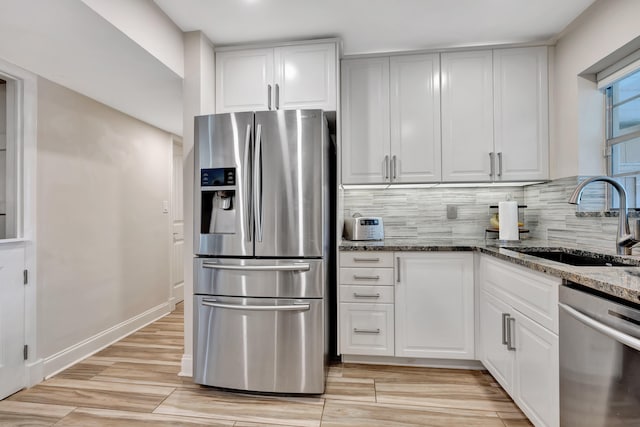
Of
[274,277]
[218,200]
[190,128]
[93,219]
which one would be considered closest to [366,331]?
[274,277]

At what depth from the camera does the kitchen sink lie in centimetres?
165

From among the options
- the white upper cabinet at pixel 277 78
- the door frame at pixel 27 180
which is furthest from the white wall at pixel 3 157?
the white upper cabinet at pixel 277 78

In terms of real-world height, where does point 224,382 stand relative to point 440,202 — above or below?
below

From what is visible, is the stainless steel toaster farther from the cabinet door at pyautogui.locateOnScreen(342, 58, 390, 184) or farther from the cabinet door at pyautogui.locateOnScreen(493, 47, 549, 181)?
the cabinet door at pyautogui.locateOnScreen(493, 47, 549, 181)

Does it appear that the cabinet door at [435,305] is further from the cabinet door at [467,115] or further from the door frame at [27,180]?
the door frame at [27,180]

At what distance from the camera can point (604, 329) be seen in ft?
3.40

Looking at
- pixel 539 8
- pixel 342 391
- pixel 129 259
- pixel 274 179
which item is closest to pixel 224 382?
pixel 342 391

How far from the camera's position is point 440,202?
2.83 m

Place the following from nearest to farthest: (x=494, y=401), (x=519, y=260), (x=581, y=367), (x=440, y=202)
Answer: (x=581, y=367) < (x=519, y=260) < (x=494, y=401) < (x=440, y=202)

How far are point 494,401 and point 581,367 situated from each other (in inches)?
36.6

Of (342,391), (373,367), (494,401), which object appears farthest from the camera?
(373,367)

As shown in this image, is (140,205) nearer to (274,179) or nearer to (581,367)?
(274,179)

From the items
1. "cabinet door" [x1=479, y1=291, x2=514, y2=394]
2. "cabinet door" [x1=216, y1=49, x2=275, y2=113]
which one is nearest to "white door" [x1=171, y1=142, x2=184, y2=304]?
"cabinet door" [x1=216, y1=49, x2=275, y2=113]

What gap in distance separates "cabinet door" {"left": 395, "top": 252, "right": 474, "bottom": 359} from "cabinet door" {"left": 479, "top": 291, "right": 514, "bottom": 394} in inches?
3.8
